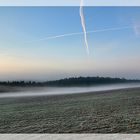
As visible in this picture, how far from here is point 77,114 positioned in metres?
4.35

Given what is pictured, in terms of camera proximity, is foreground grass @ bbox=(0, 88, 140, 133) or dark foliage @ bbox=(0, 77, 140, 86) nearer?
foreground grass @ bbox=(0, 88, 140, 133)

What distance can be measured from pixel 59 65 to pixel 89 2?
30.1 inches

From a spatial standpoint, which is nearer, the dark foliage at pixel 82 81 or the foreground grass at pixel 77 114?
the foreground grass at pixel 77 114

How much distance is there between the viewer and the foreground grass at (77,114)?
13.8ft

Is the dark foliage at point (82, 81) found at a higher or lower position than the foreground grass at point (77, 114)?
higher

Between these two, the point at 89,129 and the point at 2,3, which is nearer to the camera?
the point at 89,129

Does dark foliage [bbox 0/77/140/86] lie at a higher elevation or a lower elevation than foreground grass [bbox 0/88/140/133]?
higher

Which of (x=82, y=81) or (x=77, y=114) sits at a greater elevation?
(x=82, y=81)

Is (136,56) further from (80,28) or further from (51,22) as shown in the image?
(51,22)

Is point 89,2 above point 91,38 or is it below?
above

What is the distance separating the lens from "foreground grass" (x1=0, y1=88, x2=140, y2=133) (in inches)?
165

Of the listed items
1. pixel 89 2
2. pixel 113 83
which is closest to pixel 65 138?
pixel 113 83

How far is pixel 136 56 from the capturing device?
4.29 metres

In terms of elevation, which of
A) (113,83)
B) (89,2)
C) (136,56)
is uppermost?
(89,2)
